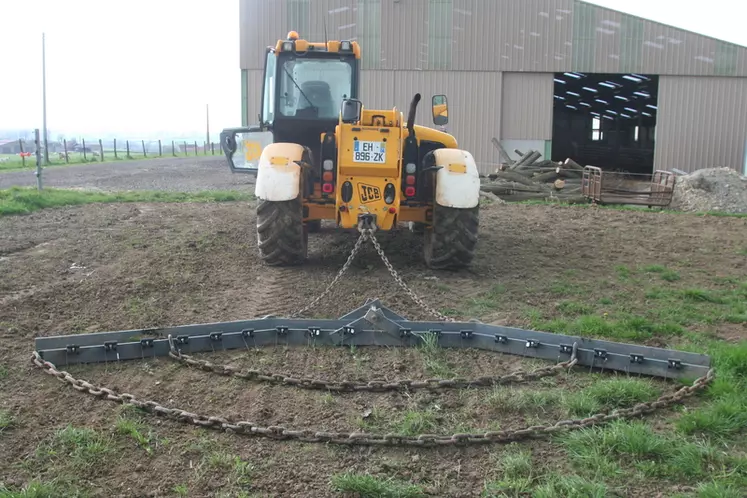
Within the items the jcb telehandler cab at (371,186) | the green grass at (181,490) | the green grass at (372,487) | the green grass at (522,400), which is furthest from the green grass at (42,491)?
the jcb telehandler cab at (371,186)

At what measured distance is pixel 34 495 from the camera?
356cm

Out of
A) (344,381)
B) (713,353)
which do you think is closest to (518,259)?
(713,353)

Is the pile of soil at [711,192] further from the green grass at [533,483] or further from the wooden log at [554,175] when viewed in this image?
the green grass at [533,483]

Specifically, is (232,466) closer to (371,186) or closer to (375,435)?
(375,435)

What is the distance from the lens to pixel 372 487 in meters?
3.70

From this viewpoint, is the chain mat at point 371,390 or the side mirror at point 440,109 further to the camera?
the side mirror at point 440,109

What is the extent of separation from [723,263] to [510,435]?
22.9 ft

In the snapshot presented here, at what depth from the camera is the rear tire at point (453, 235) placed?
880 centimetres

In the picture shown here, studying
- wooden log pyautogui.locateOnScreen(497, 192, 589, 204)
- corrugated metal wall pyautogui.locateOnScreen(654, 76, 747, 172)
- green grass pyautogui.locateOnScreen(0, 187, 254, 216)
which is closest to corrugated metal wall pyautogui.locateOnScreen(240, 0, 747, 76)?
corrugated metal wall pyautogui.locateOnScreen(654, 76, 747, 172)

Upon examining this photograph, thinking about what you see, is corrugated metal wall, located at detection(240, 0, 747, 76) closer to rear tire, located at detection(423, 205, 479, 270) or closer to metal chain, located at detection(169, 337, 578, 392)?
rear tire, located at detection(423, 205, 479, 270)

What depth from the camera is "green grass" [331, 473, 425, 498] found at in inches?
144

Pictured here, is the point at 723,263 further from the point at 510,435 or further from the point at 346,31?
the point at 346,31

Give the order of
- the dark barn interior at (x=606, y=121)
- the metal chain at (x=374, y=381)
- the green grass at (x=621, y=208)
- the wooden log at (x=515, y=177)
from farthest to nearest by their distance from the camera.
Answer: the dark barn interior at (x=606, y=121) < the wooden log at (x=515, y=177) < the green grass at (x=621, y=208) < the metal chain at (x=374, y=381)

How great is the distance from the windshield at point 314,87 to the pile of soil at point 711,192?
1112 cm
